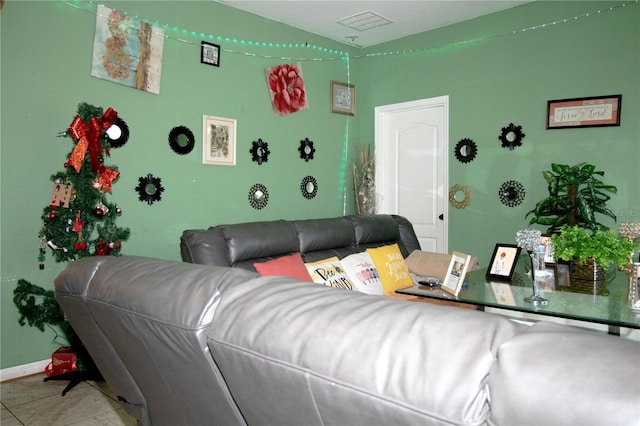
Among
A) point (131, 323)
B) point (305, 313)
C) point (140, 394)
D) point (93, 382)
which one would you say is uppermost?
point (305, 313)

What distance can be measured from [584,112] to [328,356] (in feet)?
13.4

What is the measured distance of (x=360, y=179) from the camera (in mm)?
5449

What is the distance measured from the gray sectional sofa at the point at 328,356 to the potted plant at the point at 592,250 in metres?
2.18

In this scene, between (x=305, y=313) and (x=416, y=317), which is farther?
(x=305, y=313)

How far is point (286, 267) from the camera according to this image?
313 cm

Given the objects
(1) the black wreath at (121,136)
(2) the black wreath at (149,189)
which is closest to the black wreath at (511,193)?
(2) the black wreath at (149,189)

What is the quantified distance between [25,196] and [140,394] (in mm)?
2312

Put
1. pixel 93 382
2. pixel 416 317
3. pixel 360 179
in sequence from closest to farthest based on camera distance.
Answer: pixel 416 317
pixel 93 382
pixel 360 179

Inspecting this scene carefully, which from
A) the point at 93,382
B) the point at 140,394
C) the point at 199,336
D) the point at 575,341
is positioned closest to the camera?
the point at 575,341

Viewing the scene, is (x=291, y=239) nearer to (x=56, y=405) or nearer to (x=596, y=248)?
(x=56, y=405)

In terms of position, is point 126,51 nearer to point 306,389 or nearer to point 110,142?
point 110,142

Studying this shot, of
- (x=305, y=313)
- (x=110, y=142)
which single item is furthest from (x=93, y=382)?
(x=305, y=313)

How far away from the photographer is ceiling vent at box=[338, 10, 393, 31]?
460 cm

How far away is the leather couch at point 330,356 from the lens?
0.59 metres
